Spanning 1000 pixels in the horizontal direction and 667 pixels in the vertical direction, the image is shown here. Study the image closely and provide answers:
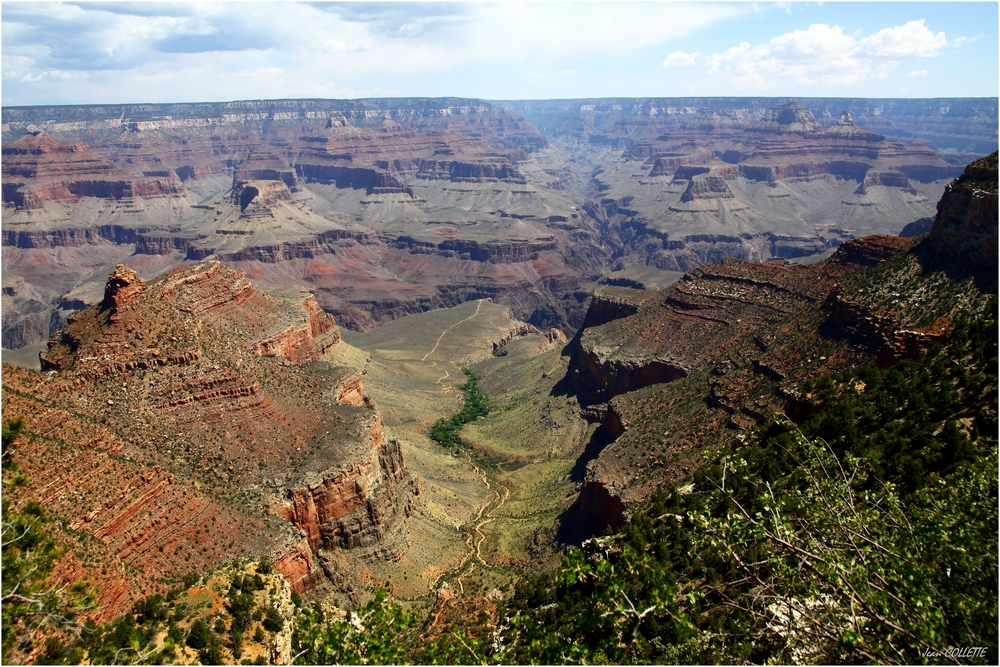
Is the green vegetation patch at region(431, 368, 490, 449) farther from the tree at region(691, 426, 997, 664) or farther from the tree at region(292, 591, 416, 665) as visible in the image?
the tree at region(691, 426, 997, 664)

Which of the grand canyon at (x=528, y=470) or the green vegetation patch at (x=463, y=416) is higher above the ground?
the grand canyon at (x=528, y=470)

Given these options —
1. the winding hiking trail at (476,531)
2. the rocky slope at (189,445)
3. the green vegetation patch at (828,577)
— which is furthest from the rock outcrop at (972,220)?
the rocky slope at (189,445)

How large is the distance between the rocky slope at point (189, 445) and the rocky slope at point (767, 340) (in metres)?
17.3

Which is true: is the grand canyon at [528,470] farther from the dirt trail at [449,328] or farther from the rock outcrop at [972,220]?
the dirt trail at [449,328]

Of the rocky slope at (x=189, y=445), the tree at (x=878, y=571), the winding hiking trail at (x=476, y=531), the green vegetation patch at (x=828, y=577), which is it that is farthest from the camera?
the winding hiking trail at (x=476, y=531)

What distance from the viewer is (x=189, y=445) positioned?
158 ft

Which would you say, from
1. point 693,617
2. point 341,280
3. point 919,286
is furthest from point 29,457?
point 341,280

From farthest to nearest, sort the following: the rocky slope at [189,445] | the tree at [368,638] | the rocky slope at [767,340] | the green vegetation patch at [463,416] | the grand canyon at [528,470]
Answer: the green vegetation patch at [463,416] < the rocky slope at [767,340] < the rocky slope at [189,445] < the grand canyon at [528,470] < the tree at [368,638]

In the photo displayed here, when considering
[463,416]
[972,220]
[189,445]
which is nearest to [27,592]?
[189,445]

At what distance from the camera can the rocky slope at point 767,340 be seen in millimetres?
50938

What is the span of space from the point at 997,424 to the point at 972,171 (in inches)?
1434

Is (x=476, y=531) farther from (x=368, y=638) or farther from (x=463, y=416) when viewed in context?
(x=368, y=638)

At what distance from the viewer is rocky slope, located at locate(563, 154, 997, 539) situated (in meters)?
50.9

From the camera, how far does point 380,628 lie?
731 inches
